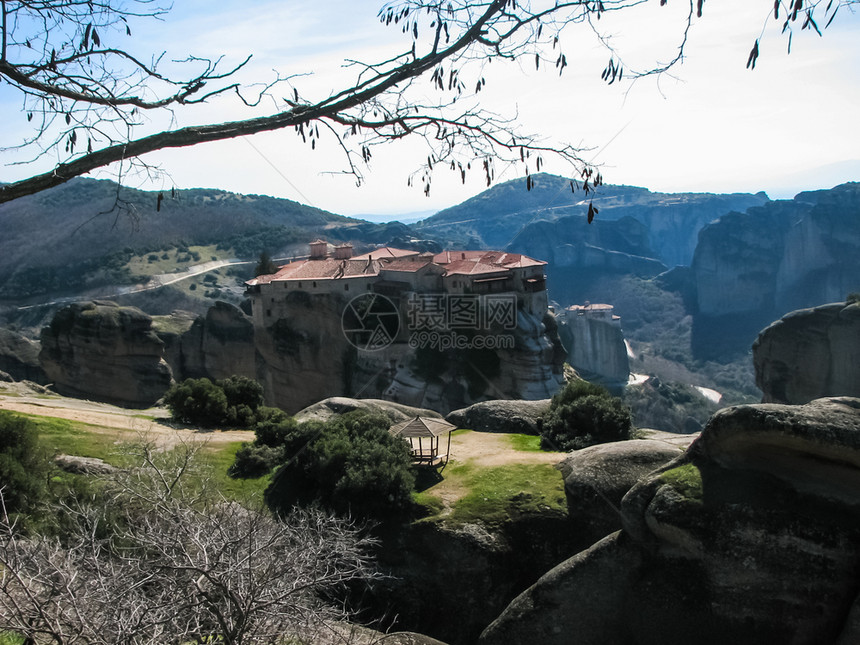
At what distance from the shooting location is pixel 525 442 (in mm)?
21719

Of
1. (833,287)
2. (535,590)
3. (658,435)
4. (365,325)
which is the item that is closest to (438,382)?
(365,325)

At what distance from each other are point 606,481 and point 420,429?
5.61 m

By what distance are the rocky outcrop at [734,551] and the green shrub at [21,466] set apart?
9.69 meters

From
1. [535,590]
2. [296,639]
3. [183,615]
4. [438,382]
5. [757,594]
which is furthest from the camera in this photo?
[438,382]

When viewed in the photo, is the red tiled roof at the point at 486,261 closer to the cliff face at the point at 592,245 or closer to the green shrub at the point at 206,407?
the green shrub at the point at 206,407

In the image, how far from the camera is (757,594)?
32.8ft

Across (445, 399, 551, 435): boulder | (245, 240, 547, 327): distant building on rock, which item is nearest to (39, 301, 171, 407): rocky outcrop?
(245, 240, 547, 327): distant building on rock

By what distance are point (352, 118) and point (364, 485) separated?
11309 mm

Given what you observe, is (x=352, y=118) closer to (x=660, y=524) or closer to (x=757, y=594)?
(x=660, y=524)

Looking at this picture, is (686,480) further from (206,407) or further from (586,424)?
(206,407)

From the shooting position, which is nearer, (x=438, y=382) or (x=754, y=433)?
(x=754, y=433)

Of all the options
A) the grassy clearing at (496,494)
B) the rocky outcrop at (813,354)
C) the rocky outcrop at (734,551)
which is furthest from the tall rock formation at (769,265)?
the rocky outcrop at (734,551)

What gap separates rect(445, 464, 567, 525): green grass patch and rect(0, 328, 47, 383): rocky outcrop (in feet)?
136

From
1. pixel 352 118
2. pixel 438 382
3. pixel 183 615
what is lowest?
pixel 438 382
